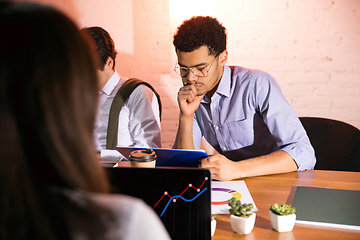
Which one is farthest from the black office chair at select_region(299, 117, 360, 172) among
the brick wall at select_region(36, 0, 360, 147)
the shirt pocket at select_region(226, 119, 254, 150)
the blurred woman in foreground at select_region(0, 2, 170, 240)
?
the blurred woman in foreground at select_region(0, 2, 170, 240)

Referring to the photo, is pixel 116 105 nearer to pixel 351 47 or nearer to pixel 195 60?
pixel 195 60

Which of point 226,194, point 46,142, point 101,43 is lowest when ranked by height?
point 226,194

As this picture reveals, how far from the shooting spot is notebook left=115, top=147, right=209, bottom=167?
0.99 meters

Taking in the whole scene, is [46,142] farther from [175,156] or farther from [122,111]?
[122,111]

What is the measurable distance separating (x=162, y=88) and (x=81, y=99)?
6.94 feet

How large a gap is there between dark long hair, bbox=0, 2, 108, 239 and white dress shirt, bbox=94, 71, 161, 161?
4.51 feet

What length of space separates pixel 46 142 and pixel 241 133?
1313mm

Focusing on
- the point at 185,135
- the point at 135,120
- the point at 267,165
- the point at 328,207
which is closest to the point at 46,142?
the point at 328,207

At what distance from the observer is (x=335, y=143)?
152cm

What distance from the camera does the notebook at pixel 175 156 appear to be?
0.99 m

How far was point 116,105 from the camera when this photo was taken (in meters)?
1.71

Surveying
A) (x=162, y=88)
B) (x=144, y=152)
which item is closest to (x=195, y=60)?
(x=144, y=152)

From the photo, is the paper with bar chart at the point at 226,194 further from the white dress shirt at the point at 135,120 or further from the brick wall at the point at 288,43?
the brick wall at the point at 288,43

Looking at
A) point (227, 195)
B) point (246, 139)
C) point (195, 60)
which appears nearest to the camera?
point (227, 195)
